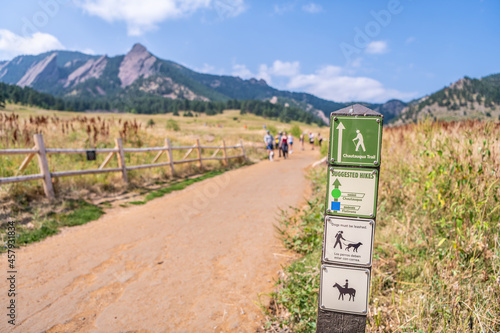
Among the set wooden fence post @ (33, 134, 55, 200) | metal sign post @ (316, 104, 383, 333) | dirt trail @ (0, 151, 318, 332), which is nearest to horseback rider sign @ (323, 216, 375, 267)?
metal sign post @ (316, 104, 383, 333)

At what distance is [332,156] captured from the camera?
194cm

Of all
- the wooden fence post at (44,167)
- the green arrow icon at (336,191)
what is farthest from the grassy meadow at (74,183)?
the green arrow icon at (336,191)

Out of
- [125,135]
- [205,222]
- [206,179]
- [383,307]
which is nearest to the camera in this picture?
[383,307]

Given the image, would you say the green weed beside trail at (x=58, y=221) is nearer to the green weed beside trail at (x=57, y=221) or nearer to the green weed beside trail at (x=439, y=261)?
the green weed beside trail at (x=57, y=221)

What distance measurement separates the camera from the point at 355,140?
6.22ft

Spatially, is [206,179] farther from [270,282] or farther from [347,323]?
[347,323]

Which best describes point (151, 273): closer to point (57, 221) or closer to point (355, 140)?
point (57, 221)

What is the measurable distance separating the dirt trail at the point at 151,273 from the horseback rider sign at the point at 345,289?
1.27m

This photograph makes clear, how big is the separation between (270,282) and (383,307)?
1.48 meters

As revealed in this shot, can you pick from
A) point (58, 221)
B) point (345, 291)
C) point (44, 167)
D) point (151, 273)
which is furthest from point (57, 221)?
point (345, 291)

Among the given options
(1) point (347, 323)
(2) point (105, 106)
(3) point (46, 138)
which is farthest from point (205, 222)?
(2) point (105, 106)

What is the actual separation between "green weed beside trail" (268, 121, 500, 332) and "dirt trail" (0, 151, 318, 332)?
0.55 meters

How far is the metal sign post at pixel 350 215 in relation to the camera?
188 cm

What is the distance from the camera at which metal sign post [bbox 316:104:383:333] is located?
1.88 m
